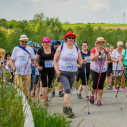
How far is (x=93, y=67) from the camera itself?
709 centimetres

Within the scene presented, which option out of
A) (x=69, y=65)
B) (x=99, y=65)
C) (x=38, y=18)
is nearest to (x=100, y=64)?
(x=99, y=65)

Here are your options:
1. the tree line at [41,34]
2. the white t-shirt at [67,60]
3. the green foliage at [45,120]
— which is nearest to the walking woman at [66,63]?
the white t-shirt at [67,60]

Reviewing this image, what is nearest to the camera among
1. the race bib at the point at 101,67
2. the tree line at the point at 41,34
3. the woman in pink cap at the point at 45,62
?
the race bib at the point at 101,67

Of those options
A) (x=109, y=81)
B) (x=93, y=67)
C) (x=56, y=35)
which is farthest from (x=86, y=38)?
(x=56, y=35)

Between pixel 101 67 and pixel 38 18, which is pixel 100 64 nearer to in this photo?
pixel 101 67

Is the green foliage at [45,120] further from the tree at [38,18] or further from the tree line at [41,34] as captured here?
the tree at [38,18]

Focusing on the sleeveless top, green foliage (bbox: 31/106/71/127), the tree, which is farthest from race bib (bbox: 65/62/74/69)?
the tree

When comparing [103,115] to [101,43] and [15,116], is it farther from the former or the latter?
[15,116]

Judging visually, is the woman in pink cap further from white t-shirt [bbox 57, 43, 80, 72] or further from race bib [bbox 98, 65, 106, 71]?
race bib [bbox 98, 65, 106, 71]

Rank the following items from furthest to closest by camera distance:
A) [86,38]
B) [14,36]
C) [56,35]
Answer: [56,35], [14,36], [86,38]

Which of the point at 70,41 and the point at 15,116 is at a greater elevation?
the point at 70,41

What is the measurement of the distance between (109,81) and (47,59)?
17.6 feet

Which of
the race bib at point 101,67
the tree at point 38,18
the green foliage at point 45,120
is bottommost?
the green foliage at point 45,120

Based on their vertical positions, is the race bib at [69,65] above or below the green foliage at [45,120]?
above
